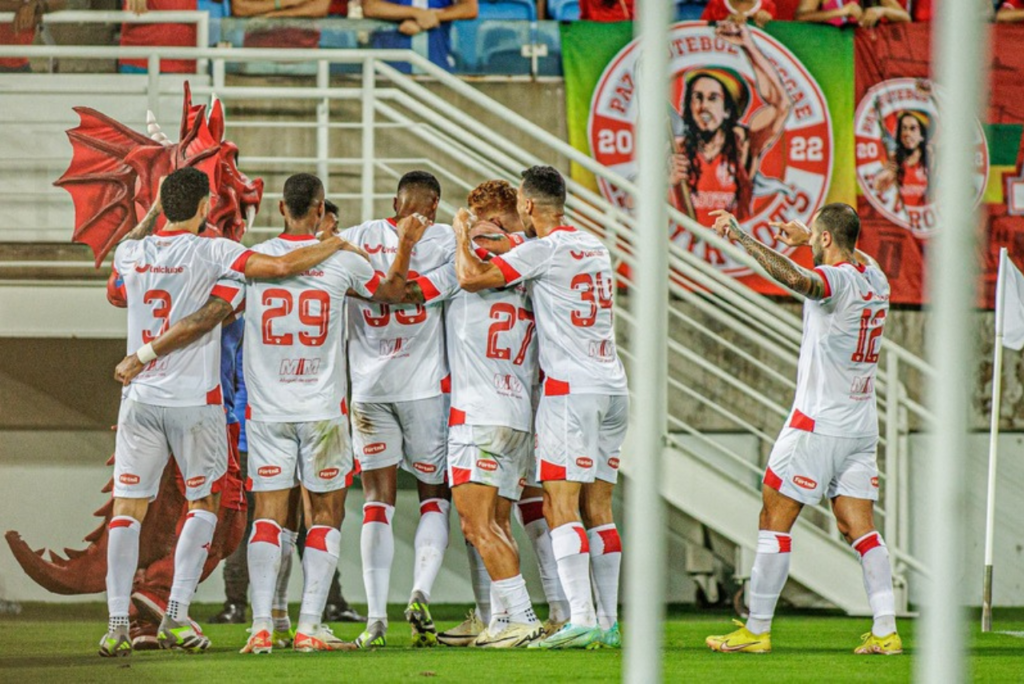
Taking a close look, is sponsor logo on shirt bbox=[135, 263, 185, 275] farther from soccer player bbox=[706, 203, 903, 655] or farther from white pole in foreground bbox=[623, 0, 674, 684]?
white pole in foreground bbox=[623, 0, 674, 684]

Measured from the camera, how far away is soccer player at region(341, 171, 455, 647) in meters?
6.85

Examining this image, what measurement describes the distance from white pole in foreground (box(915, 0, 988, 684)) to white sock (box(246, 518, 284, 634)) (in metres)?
4.20

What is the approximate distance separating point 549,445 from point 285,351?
3.96 ft

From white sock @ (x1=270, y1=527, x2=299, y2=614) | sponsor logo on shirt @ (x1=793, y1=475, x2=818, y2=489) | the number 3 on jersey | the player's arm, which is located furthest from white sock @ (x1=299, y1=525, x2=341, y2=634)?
the player's arm

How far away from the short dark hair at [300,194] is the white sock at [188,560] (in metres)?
1.38

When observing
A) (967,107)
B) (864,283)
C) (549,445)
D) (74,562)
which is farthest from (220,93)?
(967,107)

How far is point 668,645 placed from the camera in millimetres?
7270

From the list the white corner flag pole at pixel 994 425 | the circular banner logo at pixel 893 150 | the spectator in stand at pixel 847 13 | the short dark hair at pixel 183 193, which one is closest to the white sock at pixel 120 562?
the short dark hair at pixel 183 193

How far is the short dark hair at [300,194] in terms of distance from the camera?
6.70m

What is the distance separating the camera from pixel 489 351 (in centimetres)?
675

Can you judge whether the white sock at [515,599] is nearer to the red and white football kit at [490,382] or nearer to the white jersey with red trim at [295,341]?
the red and white football kit at [490,382]

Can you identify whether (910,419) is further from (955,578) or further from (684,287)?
(955,578)

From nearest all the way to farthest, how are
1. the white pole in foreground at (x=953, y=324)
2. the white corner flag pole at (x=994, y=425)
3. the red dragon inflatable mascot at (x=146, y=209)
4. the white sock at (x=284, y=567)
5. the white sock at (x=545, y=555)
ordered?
the white pole in foreground at (x=953, y=324) < the white sock at (x=545, y=555) < the white sock at (x=284, y=567) < the red dragon inflatable mascot at (x=146, y=209) < the white corner flag pole at (x=994, y=425)

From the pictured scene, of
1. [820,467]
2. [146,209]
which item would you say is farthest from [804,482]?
[146,209]
